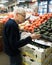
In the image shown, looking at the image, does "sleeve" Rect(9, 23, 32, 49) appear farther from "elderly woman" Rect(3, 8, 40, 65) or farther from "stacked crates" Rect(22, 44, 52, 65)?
"stacked crates" Rect(22, 44, 52, 65)

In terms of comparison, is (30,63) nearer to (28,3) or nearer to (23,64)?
(23,64)

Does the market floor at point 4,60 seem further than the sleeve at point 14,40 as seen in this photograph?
Yes

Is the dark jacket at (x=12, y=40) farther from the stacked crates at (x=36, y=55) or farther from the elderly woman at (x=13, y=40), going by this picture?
the stacked crates at (x=36, y=55)

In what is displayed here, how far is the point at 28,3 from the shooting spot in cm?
589

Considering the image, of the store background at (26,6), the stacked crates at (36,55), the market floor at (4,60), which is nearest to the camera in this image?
the stacked crates at (36,55)

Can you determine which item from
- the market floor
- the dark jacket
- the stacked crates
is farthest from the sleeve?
the market floor

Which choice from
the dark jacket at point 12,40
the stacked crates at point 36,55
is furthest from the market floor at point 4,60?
the dark jacket at point 12,40

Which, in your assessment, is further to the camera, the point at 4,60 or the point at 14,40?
the point at 4,60

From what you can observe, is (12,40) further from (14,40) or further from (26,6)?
(26,6)

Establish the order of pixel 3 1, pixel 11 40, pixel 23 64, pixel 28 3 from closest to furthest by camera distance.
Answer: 1. pixel 11 40
2. pixel 23 64
3. pixel 28 3
4. pixel 3 1

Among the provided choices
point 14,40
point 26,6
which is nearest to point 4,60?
point 14,40

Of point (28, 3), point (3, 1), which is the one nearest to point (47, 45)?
point (28, 3)

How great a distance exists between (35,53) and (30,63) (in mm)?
248

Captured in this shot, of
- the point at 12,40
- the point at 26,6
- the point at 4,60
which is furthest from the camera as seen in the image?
the point at 26,6
